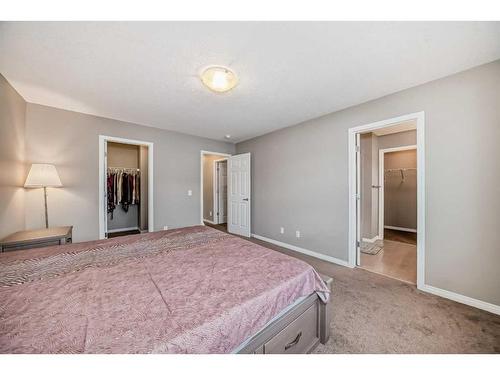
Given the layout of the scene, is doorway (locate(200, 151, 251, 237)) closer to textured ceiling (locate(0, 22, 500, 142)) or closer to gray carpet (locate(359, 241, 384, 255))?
textured ceiling (locate(0, 22, 500, 142))

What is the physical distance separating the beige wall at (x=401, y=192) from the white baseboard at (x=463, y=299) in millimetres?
3369

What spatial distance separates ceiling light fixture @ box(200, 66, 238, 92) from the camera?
6.10 ft

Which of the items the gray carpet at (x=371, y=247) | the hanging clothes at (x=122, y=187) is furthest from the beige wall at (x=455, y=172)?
the hanging clothes at (x=122, y=187)

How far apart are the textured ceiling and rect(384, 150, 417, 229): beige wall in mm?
3534

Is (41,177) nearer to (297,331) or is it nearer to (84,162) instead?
(84,162)

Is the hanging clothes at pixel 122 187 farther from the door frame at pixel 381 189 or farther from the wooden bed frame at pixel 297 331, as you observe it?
the door frame at pixel 381 189

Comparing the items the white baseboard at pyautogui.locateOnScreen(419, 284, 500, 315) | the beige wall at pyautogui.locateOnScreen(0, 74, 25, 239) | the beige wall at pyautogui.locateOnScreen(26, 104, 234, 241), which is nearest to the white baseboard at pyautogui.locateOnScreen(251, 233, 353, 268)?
the white baseboard at pyautogui.locateOnScreen(419, 284, 500, 315)

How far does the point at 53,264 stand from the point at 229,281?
128 cm

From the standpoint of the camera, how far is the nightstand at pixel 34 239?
1942 millimetres

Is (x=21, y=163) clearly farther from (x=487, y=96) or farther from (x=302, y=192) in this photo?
(x=487, y=96)

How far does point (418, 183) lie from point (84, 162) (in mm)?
4660

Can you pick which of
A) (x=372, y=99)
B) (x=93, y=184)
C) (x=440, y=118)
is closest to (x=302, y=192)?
(x=372, y=99)

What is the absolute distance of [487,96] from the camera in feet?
6.01
